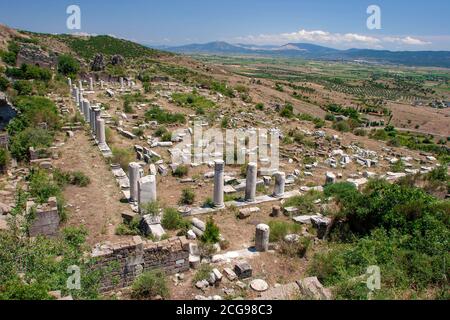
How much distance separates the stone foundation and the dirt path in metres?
1.97

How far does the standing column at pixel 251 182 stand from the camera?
449 inches

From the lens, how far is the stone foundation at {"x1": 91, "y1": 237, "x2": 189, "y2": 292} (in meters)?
6.89

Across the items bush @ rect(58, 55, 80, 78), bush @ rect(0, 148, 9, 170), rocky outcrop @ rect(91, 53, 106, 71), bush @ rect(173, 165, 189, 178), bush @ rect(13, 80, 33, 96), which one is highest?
rocky outcrop @ rect(91, 53, 106, 71)

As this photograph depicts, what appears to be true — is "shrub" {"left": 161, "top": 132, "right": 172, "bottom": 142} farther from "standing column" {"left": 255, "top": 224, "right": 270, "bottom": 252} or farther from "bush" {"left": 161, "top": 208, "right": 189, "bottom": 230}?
"standing column" {"left": 255, "top": 224, "right": 270, "bottom": 252}

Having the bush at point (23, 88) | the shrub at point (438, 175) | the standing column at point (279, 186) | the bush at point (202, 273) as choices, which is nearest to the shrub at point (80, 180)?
the bush at point (202, 273)

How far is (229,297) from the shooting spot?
6801 millimetres

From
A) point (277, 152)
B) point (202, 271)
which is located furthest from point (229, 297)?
point (277, 152)

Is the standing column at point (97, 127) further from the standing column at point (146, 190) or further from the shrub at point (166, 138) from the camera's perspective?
the standing column at point (146, 190)

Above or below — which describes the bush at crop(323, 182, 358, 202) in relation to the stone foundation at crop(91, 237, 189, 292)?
above

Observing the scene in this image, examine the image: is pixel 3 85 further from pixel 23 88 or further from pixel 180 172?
pixel 180 172

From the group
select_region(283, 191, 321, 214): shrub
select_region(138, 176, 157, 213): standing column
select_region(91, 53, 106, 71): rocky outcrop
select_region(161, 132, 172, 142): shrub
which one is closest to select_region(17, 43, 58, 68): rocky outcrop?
select_region(91, 53, 106, 71): rocky outcrop

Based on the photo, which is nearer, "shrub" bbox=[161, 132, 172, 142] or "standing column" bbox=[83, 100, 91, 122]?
"shrub" bbox=[161, 132, 172, 142]
